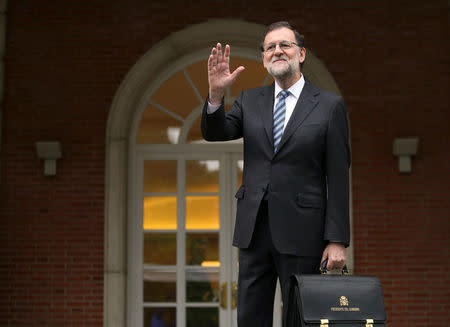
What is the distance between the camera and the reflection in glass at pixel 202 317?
702 cm

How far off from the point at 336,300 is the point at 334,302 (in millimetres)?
12

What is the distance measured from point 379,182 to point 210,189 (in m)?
1.77

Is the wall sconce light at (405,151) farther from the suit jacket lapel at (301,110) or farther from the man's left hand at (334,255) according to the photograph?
the man's left hand at (334,255)

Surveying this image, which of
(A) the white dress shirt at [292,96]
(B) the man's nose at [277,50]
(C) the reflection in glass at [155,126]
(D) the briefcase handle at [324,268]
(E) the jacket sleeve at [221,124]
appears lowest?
(D) the briefcase handle at [324,268]

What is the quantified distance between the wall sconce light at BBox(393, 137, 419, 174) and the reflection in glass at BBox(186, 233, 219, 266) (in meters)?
2.05

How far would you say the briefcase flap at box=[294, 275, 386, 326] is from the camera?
2619 millimetres

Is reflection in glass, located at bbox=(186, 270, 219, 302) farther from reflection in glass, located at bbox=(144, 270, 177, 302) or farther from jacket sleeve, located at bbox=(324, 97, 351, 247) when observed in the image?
jacket sleeve, located at bbox=(324, 97, 351, 247)

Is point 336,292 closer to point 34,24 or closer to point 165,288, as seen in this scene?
point 165,288

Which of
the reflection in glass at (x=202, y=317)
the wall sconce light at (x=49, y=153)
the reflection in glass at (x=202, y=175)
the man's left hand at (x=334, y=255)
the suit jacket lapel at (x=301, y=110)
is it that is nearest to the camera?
the man's left hand at (x=334, y=255)

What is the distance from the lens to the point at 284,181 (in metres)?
2.85

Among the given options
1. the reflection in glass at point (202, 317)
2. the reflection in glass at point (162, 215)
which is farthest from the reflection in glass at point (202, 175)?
the reflection in glass at point (202, 317)

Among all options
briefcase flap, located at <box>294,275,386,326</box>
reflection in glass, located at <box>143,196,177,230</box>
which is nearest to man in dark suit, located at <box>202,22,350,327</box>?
briefcase flap, located at <box>294,275,386,326</box>

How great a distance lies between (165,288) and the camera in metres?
7.07

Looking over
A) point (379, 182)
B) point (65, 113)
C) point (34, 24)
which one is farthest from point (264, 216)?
point (34, 24)
